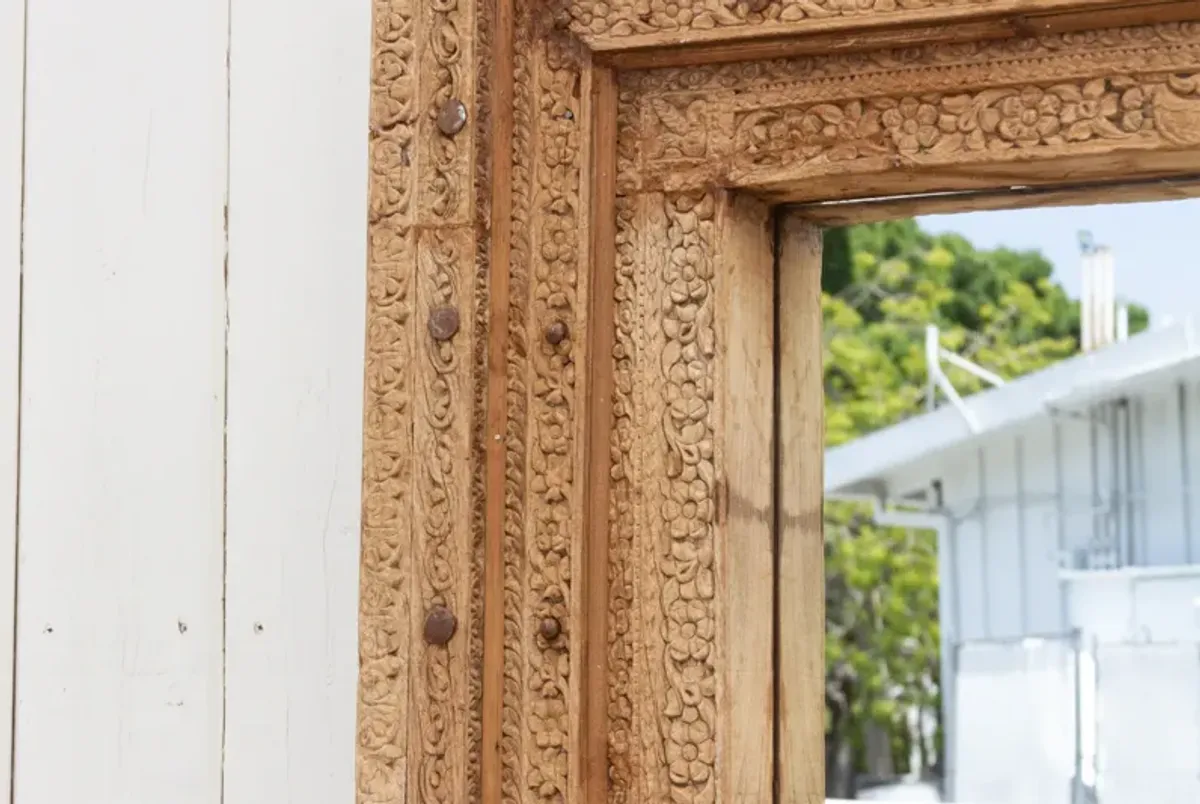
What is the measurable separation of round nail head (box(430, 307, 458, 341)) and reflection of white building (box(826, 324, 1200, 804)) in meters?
2.01

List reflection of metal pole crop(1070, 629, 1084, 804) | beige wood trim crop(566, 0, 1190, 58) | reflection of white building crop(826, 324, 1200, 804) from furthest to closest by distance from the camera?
1. reflection of metal pole crop(1070, 629, 1084, 804)
2. reflection of white building crop(826, 324, 1200, 804)
3. beige wood trim crop(566, 0, 1190, 58)

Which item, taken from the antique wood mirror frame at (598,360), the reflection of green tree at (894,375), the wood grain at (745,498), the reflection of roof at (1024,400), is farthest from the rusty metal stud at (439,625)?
the reflection of green tree at (894,375)

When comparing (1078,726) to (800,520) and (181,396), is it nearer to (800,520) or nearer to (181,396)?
(800,520)

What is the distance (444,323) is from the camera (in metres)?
1.45

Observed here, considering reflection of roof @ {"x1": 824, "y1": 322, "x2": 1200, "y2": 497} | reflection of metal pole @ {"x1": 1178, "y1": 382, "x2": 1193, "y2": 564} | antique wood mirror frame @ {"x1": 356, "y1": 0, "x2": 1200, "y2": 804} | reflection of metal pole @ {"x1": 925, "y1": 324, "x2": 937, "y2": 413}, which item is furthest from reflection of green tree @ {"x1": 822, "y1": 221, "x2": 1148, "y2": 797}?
antique wood mirror frame @ {"x1": 356, "y1": 0, "x2": 1200, "y2": 804}

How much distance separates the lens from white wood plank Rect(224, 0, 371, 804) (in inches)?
62.4

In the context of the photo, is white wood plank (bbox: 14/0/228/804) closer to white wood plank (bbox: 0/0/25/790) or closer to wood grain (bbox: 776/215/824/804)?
white wood plank (bbox: 0/0/25/790)

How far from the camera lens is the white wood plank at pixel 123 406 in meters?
1.65

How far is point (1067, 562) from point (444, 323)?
3.09 metres

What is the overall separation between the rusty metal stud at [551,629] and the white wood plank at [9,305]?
2.07 ft

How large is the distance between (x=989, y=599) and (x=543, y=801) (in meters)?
3.42

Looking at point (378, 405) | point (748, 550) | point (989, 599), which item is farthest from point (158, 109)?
point (989, 599)

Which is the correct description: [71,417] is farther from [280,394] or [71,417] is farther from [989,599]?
[989,599]

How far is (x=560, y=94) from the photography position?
1460 millimetres
